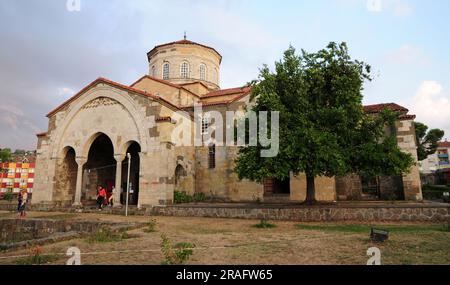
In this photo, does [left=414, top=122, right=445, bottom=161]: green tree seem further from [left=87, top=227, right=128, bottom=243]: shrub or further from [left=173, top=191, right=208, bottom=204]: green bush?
[left=87, top=227, right=128, bottom=243]: shrub

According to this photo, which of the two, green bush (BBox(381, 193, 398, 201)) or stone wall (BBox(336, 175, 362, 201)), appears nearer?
green bush (BBox(381, 193, 398, 201))

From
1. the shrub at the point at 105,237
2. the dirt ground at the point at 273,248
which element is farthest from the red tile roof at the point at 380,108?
the shrub at the point at 105,237

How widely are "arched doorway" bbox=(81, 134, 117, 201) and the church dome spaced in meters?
8.79

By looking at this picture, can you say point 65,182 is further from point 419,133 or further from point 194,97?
point 419,133

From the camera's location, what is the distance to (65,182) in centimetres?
2236

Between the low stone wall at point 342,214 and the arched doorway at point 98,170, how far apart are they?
48.3 ft

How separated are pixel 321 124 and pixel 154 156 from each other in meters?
10.3

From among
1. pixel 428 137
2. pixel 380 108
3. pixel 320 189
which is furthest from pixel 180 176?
pixel 428 137

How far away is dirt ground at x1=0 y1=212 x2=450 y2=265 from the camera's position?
6.23 m

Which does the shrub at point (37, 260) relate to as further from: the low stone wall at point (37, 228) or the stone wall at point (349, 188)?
the stone wall at point (349, 188)

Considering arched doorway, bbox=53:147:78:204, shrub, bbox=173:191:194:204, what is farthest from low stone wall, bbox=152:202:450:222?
arched doorway, bbox=53:147:78:204

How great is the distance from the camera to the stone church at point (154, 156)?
18.6 m

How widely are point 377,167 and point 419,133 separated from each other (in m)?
25.3
